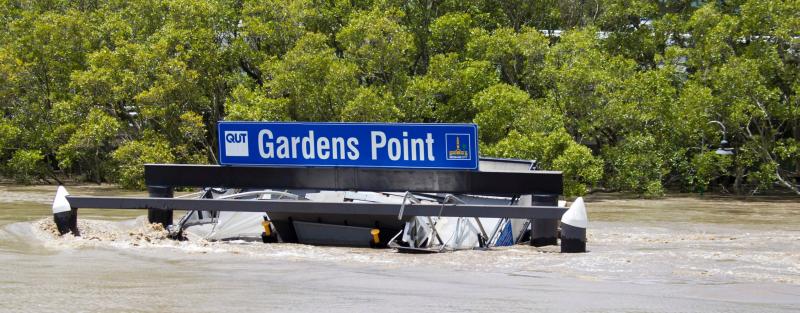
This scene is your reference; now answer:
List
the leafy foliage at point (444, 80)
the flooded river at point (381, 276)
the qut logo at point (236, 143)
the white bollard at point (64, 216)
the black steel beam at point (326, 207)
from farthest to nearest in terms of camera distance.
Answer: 1. the leafy foliage at point (444, 80)
2. the white bollard at point (64, 216)
3. the qut logo at point (236, 143)
4. the black steel beam at point (326, 207)
5. the flooded river at point (381, 276)

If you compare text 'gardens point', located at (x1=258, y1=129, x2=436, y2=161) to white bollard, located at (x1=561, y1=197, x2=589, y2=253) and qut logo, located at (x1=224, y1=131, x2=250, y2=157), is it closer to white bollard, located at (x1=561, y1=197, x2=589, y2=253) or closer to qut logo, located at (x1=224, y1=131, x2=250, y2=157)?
qut logo, located at (x1=224, y1=131, x2=250, y2=157)

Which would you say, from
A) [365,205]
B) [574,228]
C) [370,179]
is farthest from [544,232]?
[365,205]

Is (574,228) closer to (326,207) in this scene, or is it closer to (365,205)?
(365,205)

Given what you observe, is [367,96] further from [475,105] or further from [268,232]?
[268,232]

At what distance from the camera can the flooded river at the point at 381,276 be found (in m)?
8.65

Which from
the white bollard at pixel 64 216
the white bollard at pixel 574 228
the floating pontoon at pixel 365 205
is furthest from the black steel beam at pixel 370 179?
the white bollard at pixel 64 216

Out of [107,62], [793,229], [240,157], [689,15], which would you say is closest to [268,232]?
[240,157]

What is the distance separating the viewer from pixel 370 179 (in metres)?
13.3

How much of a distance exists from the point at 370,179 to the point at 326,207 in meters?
0.82

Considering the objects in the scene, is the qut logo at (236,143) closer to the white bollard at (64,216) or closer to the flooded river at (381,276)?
the flooded river at (381,276)

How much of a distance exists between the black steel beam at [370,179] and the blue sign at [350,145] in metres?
0.11

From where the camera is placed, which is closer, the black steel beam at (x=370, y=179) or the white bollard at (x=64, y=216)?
the black steel beam at (x=370, y=179)

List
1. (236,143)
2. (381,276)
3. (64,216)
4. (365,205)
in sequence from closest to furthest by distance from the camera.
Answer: (381,276) < (365,205) < (236,143) < (64,216)

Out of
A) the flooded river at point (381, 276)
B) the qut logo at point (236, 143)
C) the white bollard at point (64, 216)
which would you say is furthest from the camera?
the white bollard at point (64, 216)
